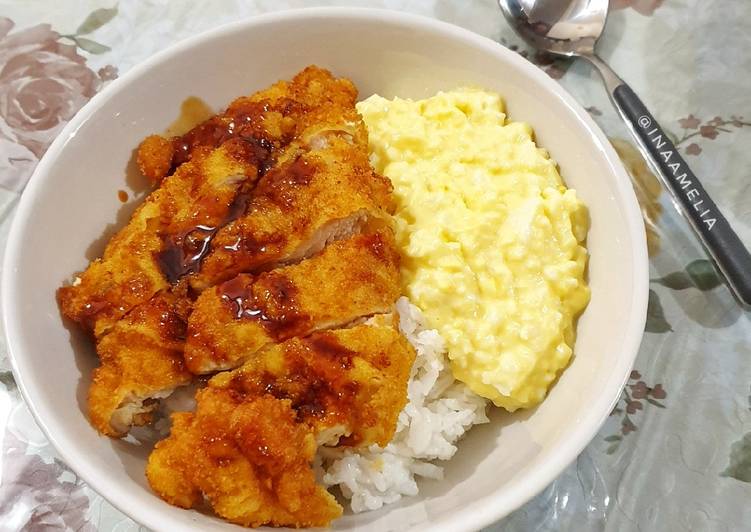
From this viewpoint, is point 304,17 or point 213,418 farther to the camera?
point 304,17

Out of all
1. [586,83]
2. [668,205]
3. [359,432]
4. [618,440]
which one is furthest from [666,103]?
[359,432]

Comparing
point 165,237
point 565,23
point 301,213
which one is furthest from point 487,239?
point 565,23

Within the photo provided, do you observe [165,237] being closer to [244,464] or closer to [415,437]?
[244,464]

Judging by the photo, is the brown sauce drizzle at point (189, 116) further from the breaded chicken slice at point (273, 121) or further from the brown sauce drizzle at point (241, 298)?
the brown sauce drizzle at point (241, 298)

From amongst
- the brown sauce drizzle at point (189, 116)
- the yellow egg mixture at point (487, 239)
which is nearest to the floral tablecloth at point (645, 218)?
the yellow egg mixture at point (487, 239)

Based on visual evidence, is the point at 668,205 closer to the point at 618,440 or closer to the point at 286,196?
the point at 618,440

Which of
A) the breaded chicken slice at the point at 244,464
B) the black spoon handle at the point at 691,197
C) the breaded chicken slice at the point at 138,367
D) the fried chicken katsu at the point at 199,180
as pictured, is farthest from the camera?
the black spoon handle at the point at 691,197

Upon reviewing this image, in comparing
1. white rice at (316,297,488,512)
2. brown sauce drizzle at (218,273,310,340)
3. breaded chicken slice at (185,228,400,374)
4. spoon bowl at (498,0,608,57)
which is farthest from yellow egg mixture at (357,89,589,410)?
spoon bowl at (498,0,608,57)

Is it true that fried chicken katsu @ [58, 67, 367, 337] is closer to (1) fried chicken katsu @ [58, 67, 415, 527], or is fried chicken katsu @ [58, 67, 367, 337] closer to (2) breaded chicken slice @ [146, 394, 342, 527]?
(1) fried chicken katsu @ [58, 67, 415, 527]
